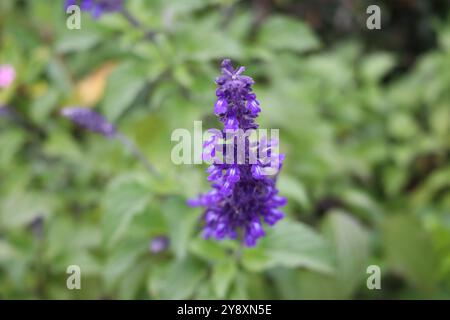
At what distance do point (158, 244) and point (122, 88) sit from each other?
4.02 ft

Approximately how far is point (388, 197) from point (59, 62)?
3.65 meters

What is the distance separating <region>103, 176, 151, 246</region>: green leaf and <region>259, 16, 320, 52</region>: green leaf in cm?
204


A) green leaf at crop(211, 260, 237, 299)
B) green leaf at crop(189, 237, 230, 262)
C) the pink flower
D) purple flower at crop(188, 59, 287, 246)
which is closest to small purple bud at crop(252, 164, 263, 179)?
purple flower at crop(188, 59, 287, 246)

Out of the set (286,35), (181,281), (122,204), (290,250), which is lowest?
(181,281)

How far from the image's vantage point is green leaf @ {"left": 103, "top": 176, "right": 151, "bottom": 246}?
117 inches

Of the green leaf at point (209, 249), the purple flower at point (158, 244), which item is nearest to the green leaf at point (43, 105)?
the purple flower at point (158, 244)

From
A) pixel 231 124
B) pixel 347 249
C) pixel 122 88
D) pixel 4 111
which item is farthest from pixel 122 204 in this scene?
pixel 4 111

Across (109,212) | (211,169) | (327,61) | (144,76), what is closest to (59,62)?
(144,76)

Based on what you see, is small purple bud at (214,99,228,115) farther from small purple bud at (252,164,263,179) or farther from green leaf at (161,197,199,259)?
green leaf at (161,197,199,259)

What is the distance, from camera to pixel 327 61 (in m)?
5.28

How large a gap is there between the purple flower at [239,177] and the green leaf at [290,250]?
384mm

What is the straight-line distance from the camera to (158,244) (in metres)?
3.30

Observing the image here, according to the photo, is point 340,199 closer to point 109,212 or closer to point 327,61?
point 327,61

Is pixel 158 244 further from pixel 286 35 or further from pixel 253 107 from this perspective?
pixel 286 35
